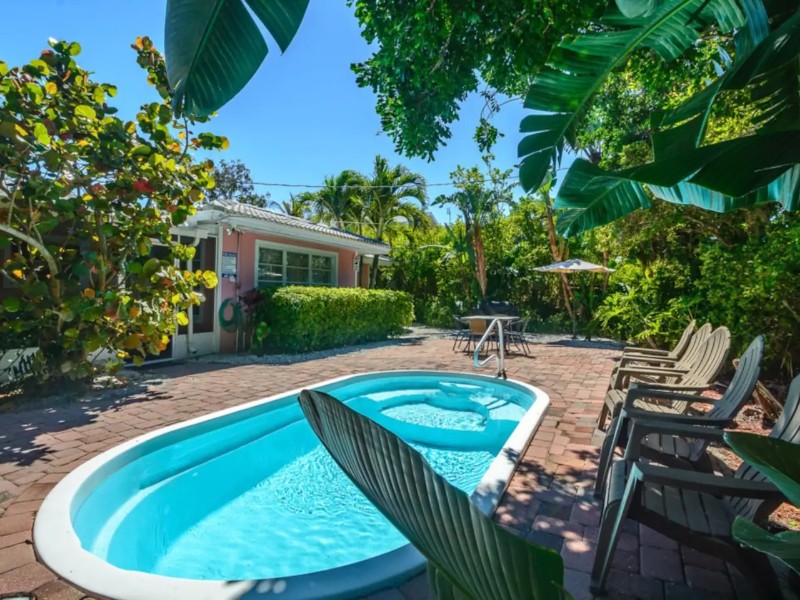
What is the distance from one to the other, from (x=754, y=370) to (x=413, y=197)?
21.3 meters

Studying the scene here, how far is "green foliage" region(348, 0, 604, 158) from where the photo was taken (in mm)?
3703

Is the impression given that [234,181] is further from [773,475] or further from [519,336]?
[773,475]

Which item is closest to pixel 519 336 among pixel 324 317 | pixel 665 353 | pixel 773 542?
pixel 324 317

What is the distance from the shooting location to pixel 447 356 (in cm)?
1126

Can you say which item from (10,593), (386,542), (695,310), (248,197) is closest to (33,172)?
(10,593)

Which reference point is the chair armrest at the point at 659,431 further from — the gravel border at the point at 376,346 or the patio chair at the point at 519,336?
the patio chair at the point at 519,336

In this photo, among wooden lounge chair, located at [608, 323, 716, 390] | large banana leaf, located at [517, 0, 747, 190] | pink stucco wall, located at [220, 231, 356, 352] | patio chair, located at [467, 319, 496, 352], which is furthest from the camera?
patio chair, located at [467, 319, 496, 352]

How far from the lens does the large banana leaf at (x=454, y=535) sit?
43cm

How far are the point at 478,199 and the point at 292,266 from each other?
8.46 m

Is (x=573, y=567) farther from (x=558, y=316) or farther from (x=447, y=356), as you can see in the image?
(x=558, y=316)

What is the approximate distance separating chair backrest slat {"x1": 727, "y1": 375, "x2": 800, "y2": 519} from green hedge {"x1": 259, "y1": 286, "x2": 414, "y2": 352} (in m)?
9.65

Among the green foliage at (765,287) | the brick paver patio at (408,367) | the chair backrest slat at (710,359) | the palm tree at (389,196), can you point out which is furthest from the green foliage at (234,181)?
the chair backrest slat at (710,359)

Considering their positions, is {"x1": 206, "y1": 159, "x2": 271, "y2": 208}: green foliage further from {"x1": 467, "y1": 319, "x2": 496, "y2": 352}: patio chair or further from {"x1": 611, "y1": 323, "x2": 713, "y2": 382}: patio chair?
{"x1": 611, "y1": 323, "x2": 713, "y2": 382}: patio chair

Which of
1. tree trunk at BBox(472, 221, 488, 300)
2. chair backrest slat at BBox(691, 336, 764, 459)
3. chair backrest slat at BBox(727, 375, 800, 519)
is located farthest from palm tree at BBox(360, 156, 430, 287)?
chair backrest slat at BBox(727, 375, 800, 519)
